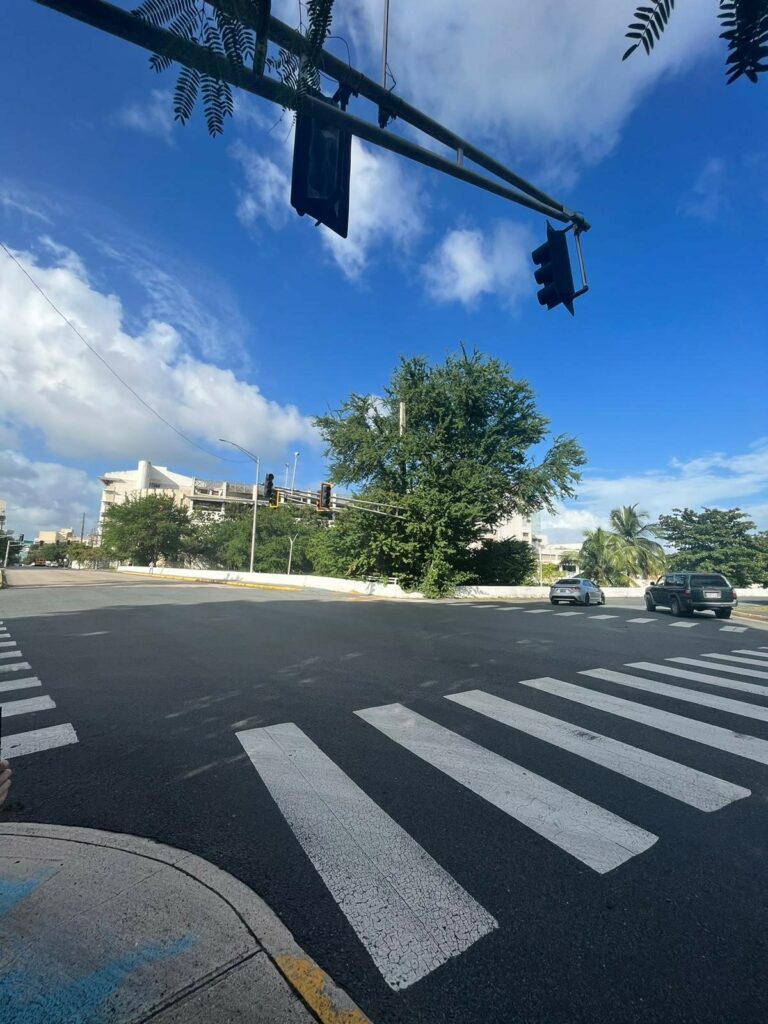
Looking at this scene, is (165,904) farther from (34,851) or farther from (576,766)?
(576,766)

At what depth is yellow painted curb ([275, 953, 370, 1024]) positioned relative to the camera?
5.57 feet

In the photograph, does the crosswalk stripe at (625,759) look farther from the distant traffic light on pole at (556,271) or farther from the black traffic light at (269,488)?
the black traffic light at (269,488)

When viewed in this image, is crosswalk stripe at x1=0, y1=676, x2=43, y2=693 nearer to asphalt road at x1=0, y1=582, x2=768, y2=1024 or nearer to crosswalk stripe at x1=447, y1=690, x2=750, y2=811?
asphalt road at x1=0, y1=582, x2=768, y2=1024

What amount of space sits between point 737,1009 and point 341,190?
4.93 metres

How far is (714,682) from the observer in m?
7.12

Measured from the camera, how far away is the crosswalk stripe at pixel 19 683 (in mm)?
5980

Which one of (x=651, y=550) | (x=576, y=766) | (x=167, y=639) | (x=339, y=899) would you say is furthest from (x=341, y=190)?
(x=651, y=550)

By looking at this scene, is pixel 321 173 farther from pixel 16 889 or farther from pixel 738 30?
pixel 16 889

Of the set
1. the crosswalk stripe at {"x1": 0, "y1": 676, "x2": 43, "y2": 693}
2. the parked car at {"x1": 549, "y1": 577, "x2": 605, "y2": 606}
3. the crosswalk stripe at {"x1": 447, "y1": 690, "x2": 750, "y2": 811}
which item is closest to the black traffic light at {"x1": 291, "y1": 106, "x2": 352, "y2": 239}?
the crosswalk stripe at {"x1": 447, "y1": 690, "x2": 750, "y2": 811}

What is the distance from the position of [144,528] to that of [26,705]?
60.0 metres

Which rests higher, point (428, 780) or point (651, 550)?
point (651, 550)

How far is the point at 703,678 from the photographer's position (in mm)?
7383

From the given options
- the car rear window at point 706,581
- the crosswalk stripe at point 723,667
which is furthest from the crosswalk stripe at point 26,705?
the car rear window at point 706,581

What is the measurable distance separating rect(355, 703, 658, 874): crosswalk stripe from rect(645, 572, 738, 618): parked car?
18.5m
